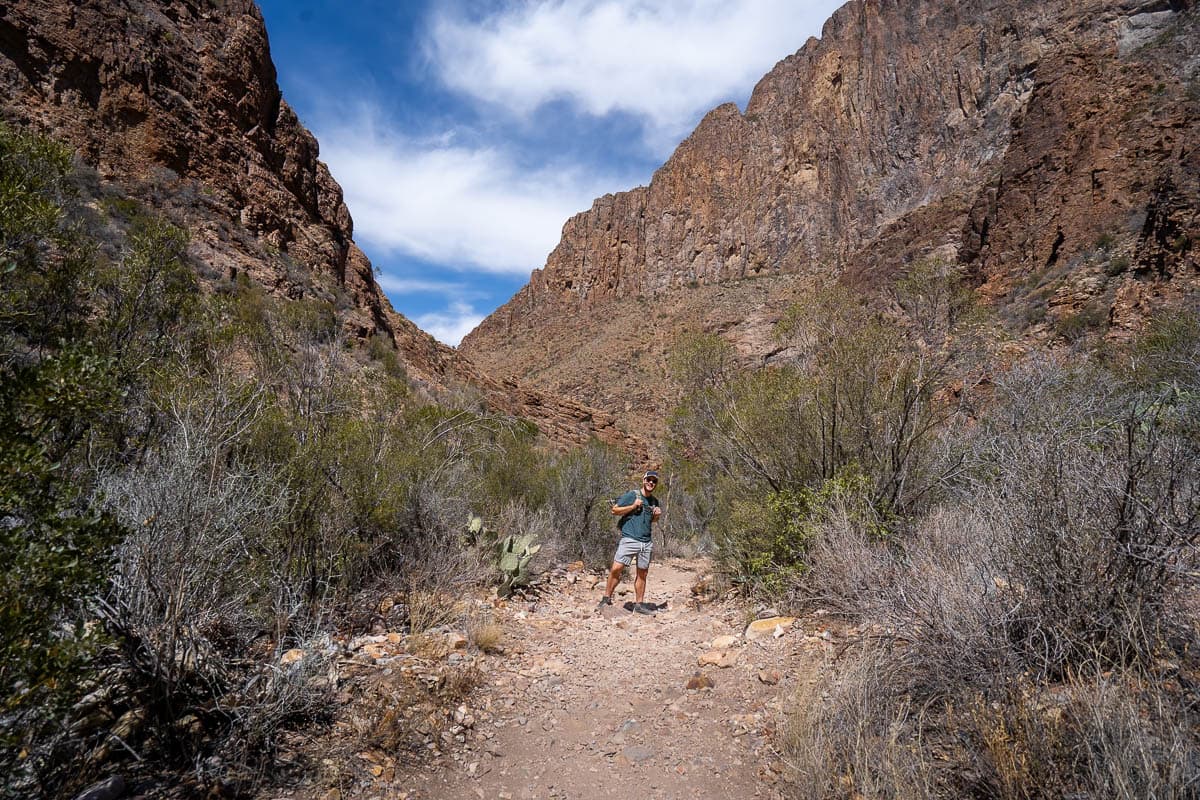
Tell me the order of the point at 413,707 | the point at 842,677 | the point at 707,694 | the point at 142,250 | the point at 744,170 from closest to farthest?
the point at 842,677 → the point at 413,707 → the point at 707,694 → the point at 142,250 → the point at 744,170

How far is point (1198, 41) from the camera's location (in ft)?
69.8

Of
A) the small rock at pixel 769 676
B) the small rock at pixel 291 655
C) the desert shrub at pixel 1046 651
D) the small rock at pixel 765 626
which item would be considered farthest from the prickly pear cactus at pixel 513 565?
the desert shrub at pixel 1046 651

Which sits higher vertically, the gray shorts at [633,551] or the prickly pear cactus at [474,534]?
the prickly pear cactus at [474,534]

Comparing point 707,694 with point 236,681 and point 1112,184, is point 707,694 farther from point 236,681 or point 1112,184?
point 1112,184

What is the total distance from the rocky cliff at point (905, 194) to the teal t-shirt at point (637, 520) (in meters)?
16.0

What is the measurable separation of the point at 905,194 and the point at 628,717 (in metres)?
56.5

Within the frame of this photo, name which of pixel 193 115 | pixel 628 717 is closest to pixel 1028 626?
pixel 628 717

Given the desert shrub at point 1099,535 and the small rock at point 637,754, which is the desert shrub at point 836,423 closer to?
the desert shrub at point 1099,535

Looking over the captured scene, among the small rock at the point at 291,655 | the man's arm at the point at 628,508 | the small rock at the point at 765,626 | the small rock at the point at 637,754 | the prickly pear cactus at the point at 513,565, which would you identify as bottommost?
the small rock at the point at 637,754

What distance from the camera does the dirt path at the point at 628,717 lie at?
110 inches

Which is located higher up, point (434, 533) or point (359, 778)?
point (434, 533)

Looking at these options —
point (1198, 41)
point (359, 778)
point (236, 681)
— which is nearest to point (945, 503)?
point (359, 778)

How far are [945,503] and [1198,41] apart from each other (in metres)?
29.4

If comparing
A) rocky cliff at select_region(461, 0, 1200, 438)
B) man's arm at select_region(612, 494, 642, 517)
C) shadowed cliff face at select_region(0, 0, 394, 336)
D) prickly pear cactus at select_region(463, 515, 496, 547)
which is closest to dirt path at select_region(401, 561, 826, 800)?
man's arm at select_region(612, 494, 642, 517)
